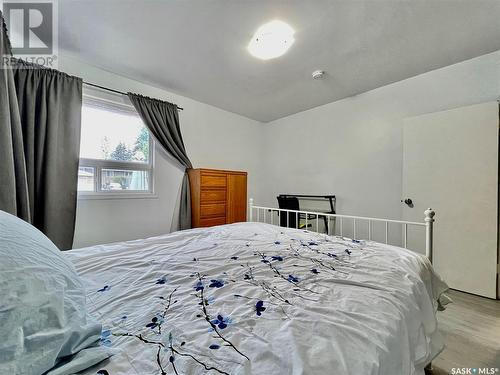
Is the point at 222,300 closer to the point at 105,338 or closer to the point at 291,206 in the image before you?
the point at 105,338

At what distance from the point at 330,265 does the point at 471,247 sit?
6.94 ft

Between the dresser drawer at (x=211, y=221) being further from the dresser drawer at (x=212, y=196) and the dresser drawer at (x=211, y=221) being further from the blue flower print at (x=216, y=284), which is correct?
the blue flower print at (x=216, y=284)

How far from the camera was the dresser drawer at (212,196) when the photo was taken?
112 inches

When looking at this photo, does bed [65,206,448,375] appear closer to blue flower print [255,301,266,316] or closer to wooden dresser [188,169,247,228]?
blue flower print [255,301,266,316]

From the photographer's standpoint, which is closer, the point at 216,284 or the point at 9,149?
the point at 216,284

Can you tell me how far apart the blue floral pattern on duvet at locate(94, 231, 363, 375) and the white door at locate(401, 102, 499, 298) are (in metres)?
1.75

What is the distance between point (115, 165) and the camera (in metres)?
2.55

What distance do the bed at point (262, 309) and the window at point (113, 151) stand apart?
4.86 feet

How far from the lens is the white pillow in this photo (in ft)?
1.29

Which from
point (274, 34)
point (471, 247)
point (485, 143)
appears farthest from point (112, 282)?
point (485, 143)

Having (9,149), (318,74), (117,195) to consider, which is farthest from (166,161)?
(318,74)

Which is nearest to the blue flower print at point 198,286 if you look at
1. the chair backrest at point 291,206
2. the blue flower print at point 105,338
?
the blue flower print at point 105,338

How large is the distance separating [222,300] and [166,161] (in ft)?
8.36

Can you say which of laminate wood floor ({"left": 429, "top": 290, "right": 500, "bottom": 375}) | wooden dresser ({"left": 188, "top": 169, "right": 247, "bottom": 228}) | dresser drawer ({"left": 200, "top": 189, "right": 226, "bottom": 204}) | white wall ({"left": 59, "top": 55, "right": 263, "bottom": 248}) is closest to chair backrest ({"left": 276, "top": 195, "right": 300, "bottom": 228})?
wooden dresser ({"left": 188, "top": 169, "right": 247, "bottom": 228})
